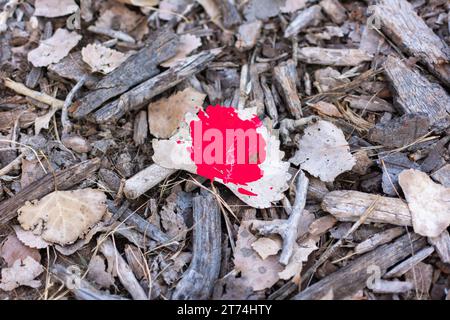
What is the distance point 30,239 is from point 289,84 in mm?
1204

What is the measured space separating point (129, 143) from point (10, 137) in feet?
1.60

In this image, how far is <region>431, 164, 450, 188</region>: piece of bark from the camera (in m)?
1.70

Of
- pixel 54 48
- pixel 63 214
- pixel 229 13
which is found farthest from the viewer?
pixel 229 13

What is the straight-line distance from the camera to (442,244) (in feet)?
5.23

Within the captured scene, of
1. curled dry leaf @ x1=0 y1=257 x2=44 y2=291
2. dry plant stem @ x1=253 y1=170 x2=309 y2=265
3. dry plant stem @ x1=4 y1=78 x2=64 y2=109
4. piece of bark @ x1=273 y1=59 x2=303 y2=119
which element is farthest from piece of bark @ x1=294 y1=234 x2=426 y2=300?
dry plant stem @ x1=4 y1=78 x2=64 y2=109

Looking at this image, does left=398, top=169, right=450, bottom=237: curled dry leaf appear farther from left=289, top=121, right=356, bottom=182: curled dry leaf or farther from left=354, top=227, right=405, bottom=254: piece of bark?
left=289, top=121, right=356, bottom=182: curled dry leaf

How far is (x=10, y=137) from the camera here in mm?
1908

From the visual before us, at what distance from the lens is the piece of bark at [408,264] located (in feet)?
5.18

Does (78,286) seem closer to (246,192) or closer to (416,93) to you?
(246,192)

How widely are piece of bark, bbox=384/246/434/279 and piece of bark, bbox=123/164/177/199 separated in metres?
0.87

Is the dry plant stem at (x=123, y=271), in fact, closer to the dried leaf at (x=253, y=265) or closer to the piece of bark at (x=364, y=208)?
the dried leaf at (x=253, y=265)

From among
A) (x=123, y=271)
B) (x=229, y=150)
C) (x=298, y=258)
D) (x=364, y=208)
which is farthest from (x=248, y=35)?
(x=123, y=271)

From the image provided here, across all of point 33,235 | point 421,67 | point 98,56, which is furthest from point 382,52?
point 33,235
